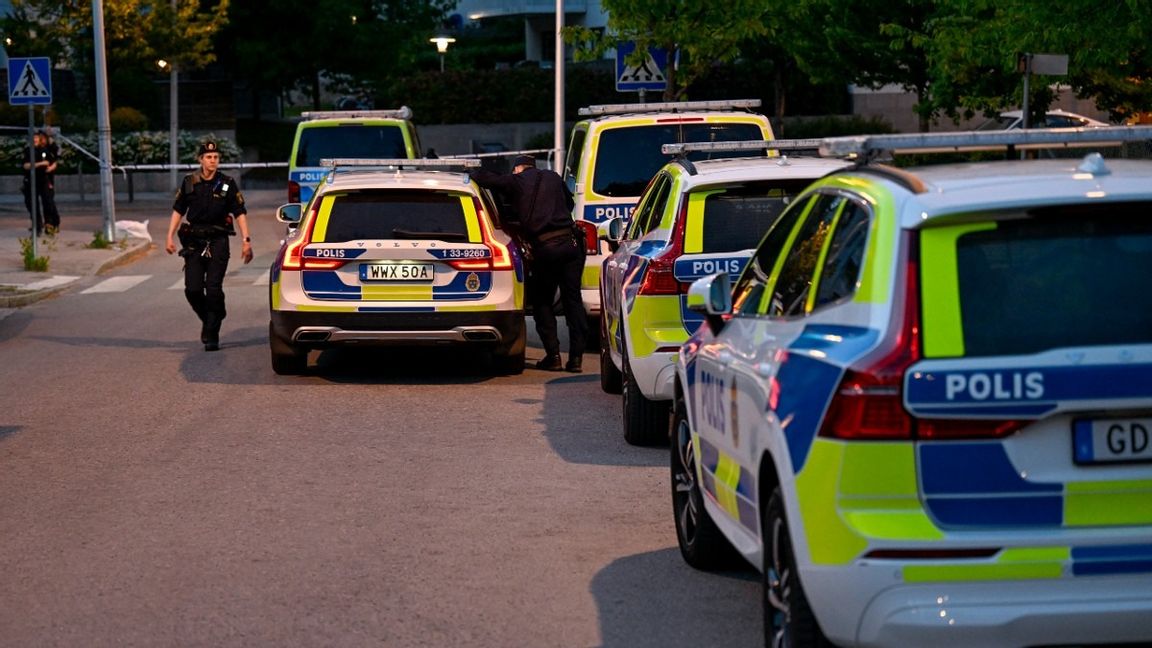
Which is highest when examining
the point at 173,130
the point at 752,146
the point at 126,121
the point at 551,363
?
the point at 752,146

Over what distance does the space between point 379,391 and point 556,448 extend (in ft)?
10.1

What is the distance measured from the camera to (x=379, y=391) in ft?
45.8

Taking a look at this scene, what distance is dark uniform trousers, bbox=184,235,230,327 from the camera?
648 inches

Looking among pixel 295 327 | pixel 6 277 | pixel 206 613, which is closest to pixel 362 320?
pixel 295 327

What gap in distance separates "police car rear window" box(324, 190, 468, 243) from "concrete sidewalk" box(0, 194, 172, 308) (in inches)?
350

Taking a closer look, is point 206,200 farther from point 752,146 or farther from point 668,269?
point 668,269

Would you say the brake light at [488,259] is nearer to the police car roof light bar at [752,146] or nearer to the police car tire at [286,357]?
the police car tire at [286,357]

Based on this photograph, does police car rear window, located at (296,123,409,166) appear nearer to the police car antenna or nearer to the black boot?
the black boot

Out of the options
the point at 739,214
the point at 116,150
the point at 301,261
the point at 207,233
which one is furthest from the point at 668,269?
the point at 116,150

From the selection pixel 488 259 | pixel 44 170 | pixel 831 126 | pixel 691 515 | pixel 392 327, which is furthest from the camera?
pixel 831 126

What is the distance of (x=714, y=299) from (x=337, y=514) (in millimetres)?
3018

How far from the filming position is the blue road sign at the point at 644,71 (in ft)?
91.1

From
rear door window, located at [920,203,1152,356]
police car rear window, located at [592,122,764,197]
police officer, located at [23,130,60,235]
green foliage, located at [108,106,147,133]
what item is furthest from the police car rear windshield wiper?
green foliage, located at [108,106,147,133]

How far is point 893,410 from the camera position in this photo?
4.95 meters
